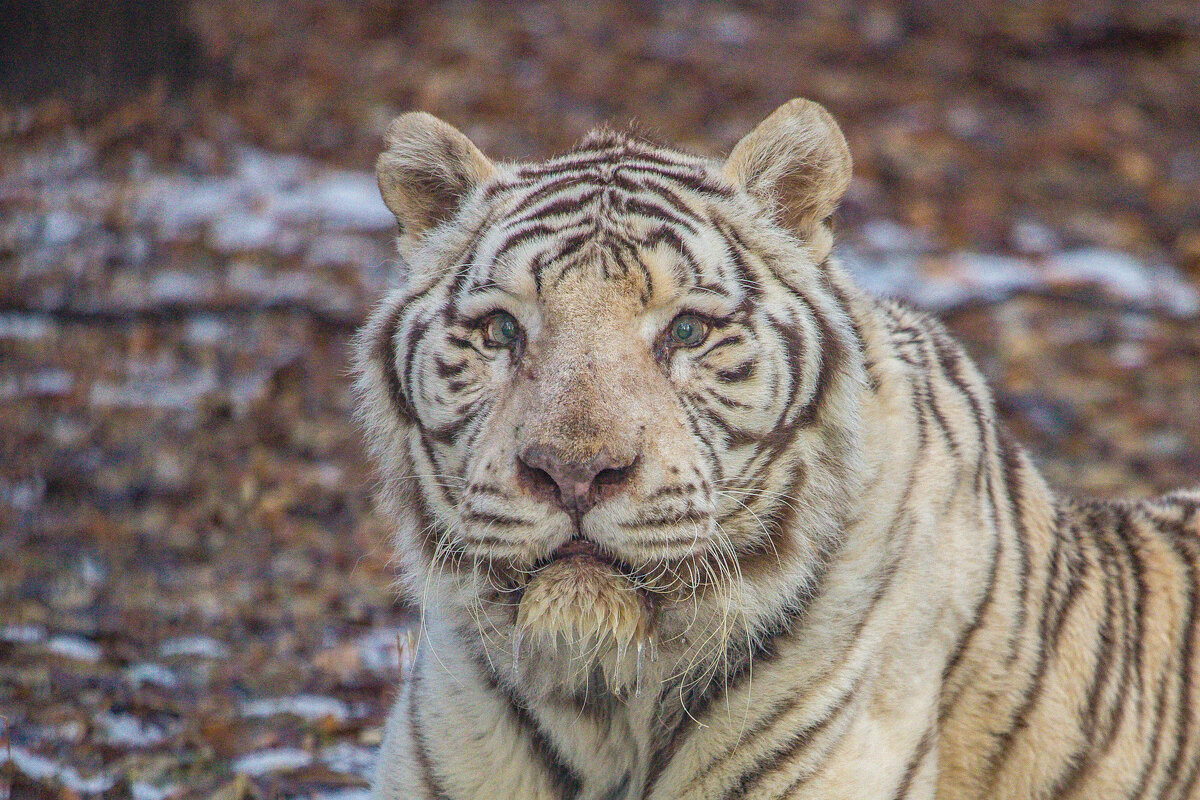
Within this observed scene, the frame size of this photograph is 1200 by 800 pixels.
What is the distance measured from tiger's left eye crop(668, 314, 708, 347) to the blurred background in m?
0.66

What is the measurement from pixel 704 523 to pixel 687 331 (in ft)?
1.11

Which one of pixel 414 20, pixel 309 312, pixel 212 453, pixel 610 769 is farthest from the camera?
pixel 414 20

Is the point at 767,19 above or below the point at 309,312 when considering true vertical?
above

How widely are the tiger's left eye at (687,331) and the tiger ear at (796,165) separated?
1.19 ft

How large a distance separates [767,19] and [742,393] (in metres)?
7.74

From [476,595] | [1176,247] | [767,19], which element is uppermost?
[767,19]

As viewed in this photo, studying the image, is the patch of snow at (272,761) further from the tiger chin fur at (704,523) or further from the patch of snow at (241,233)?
the patch of snow at (241,233)

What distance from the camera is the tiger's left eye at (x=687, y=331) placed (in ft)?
7.52

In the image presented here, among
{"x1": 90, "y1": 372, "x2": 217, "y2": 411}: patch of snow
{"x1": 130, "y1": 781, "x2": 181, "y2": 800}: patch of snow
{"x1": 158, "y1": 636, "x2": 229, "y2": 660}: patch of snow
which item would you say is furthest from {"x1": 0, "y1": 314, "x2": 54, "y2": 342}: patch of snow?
{"x1": 130, "y1": 781, "x2": 181, "y2": 800}: patch of snow

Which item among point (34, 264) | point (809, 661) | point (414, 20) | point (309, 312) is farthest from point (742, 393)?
point (414, 20)

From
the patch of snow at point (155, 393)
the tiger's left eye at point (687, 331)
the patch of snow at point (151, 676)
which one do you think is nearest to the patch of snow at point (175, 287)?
the patch of snow at point (155, 393)

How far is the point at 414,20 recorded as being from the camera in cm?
930

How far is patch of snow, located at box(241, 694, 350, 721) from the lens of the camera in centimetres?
362

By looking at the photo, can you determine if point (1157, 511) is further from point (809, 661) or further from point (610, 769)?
point (610, 769)
